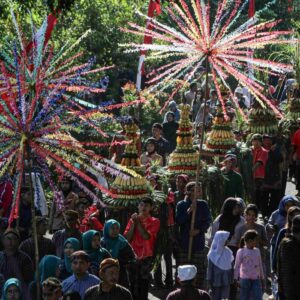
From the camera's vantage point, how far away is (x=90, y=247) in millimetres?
13773

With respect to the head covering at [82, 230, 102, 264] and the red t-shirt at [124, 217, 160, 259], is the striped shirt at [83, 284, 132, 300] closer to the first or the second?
the head covering at [82, 230, 102, 264]

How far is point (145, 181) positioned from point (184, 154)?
269cm

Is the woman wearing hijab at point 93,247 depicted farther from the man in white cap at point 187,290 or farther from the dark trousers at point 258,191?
the dark trousers at point 258,191

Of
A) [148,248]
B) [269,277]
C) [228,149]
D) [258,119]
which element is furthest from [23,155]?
[258,119]

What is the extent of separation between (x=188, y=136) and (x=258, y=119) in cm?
432

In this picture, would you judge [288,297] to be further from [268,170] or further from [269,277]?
[268,170]

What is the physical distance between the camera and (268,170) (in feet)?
66.5

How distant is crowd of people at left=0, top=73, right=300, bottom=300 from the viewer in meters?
12.5

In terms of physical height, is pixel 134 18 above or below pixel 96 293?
above

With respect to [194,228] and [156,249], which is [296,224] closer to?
[194,228]

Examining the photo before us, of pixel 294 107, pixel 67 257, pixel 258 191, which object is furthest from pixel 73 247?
pixel 294 107

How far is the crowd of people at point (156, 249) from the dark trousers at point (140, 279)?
A: 12 mm

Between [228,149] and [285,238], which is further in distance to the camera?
[228,149]

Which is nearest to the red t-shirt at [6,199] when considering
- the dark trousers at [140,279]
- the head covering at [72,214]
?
the head covering at [72,214]
